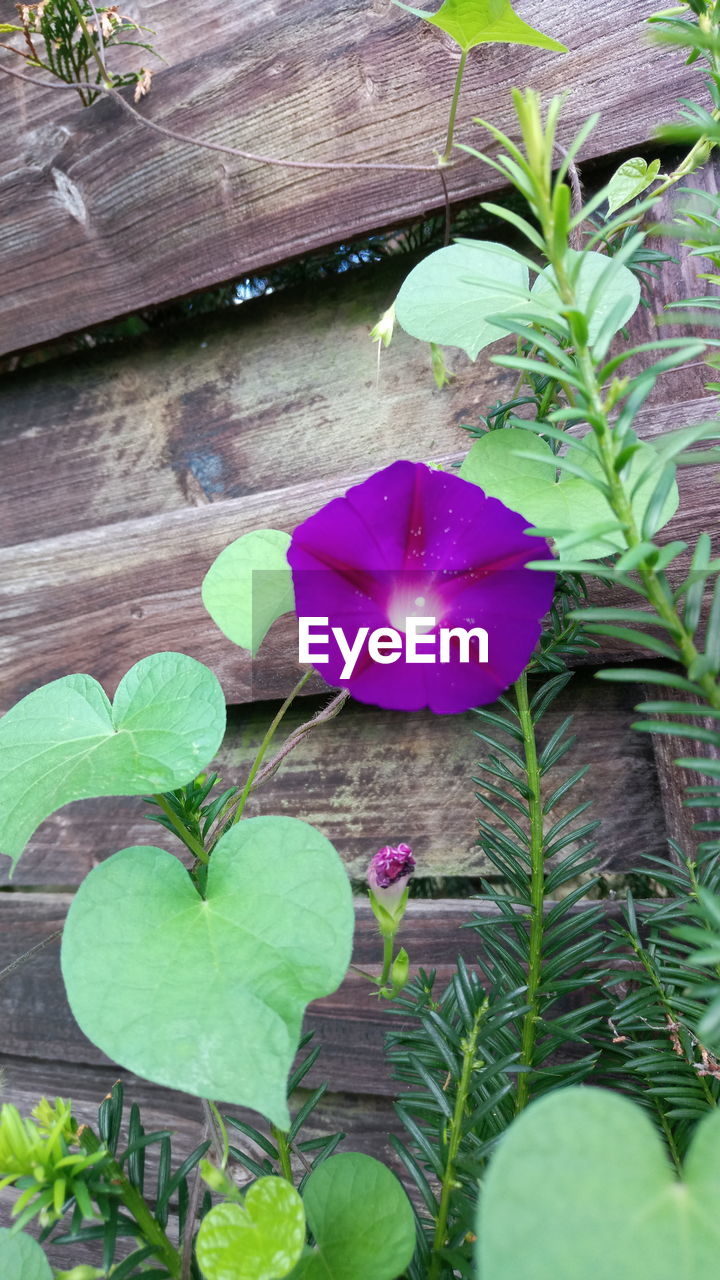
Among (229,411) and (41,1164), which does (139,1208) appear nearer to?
(41,1164)

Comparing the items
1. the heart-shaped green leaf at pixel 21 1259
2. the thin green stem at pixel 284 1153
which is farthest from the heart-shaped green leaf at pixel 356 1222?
the heart-shaped green leaf at pixel 21 1259

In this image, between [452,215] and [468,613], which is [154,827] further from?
[452,215]

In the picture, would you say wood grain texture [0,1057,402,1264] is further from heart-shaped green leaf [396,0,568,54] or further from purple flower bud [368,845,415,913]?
heart-shaped green leaf [396,0,568,54]

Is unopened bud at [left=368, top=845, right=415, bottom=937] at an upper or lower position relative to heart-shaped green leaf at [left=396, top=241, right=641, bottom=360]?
lower

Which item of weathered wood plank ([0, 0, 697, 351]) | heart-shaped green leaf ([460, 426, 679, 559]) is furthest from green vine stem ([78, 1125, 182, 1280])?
weathered wood plank ([0, 0, 697, 351])

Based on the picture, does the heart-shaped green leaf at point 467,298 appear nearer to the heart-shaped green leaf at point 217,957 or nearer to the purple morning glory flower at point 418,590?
the purple morning glory flower at point 418,590

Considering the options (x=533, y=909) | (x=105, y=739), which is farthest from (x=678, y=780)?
(x=105, y=739)
